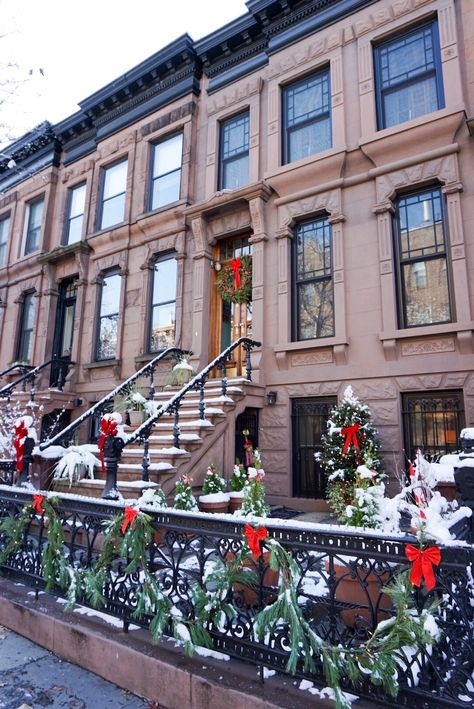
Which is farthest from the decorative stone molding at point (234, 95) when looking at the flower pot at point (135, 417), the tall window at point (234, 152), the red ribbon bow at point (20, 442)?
the red ribbon bow at point (20, 442)

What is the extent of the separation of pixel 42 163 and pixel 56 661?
52.2ft

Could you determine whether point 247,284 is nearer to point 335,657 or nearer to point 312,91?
point 312,91

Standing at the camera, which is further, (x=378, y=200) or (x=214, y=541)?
(x=378, y=200)

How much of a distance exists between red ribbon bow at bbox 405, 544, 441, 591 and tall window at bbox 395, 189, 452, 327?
609cm

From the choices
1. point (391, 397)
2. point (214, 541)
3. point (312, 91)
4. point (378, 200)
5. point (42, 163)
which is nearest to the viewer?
point (214, 541)

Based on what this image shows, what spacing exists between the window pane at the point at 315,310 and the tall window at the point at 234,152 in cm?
341

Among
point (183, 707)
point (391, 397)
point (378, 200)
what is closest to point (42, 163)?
point (378, 200)

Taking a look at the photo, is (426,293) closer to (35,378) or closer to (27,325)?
(35,378)

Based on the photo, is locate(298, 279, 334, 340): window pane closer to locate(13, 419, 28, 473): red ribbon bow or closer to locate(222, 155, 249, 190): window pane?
locate(222, 155, 249, 190): window pane

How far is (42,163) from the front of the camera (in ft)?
51.5

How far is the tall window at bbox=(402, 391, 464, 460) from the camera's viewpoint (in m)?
7.30

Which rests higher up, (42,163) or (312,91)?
(42,163)

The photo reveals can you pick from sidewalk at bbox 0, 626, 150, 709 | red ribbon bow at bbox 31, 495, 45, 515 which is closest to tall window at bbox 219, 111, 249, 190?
red ribbon bow at bbox 31, 495, 45, 515

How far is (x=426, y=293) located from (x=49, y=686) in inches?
293
